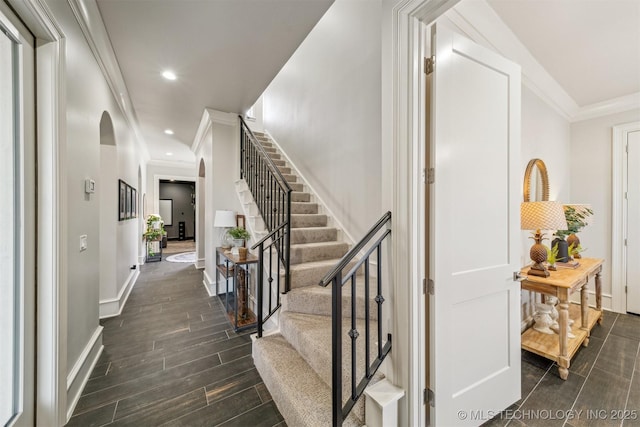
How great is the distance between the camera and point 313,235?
9.94ft

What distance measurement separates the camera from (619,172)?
10.4 ft

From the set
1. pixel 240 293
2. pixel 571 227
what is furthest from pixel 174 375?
pixel 571 227

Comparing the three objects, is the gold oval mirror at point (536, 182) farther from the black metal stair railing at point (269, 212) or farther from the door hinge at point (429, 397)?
the black metal stair railing at point (269, 212)

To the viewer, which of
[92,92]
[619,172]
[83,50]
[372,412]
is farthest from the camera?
[619,172]

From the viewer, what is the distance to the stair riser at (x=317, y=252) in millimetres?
2706

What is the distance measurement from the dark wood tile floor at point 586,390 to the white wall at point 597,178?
49.5 inches

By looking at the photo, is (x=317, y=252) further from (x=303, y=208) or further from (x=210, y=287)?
(x=210, y=287)

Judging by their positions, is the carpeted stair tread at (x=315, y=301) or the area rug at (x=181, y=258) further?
the area rug at (x=181, y=258)

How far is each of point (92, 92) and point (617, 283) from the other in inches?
245

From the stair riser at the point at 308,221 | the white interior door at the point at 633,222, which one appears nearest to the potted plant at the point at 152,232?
the stair riser at the point at 308,221

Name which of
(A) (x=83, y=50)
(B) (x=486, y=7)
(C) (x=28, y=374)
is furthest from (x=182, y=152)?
(B) (x=486, y=7)

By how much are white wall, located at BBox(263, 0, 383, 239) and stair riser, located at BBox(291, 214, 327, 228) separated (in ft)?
0.67

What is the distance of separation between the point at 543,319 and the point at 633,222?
2.07 m

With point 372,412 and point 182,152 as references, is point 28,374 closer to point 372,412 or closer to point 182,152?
point 372,412
